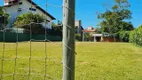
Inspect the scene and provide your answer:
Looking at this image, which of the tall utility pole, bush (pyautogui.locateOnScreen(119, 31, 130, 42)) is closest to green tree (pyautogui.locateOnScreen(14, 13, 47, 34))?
the tall utility pole

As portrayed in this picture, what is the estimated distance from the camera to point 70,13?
2.48 metres

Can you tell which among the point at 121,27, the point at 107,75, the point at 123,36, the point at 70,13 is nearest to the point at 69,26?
the point at 70,13

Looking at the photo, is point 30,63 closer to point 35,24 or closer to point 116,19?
point 35,24

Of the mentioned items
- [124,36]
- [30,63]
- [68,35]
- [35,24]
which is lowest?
[30,63]

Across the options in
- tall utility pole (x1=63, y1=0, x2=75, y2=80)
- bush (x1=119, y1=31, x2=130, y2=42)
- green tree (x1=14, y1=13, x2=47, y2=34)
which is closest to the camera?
tall utility pole (x1=63, y1=0, x2=75, y2=80)

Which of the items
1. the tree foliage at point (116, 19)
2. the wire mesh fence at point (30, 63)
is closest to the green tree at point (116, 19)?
the tree foliage at point (116, 19)

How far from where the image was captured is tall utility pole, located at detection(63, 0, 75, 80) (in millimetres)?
2490

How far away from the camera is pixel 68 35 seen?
8.18ft

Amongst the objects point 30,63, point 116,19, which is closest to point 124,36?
point 116,19

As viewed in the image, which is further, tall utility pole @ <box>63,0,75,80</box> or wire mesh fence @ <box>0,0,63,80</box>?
wire mesh fence @ <box>0,0,63,80</box>

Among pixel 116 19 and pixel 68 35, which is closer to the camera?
pixel 68 35

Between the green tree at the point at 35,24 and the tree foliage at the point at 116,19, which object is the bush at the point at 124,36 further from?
the green tree at the point at 35,24

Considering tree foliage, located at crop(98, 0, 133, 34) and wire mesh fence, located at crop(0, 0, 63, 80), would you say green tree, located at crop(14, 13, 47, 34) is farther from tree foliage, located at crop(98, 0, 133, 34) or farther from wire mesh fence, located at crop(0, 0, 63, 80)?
tree foliage, located at crop(98, 0, 133, 34)

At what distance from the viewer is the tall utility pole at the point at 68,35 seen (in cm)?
249
